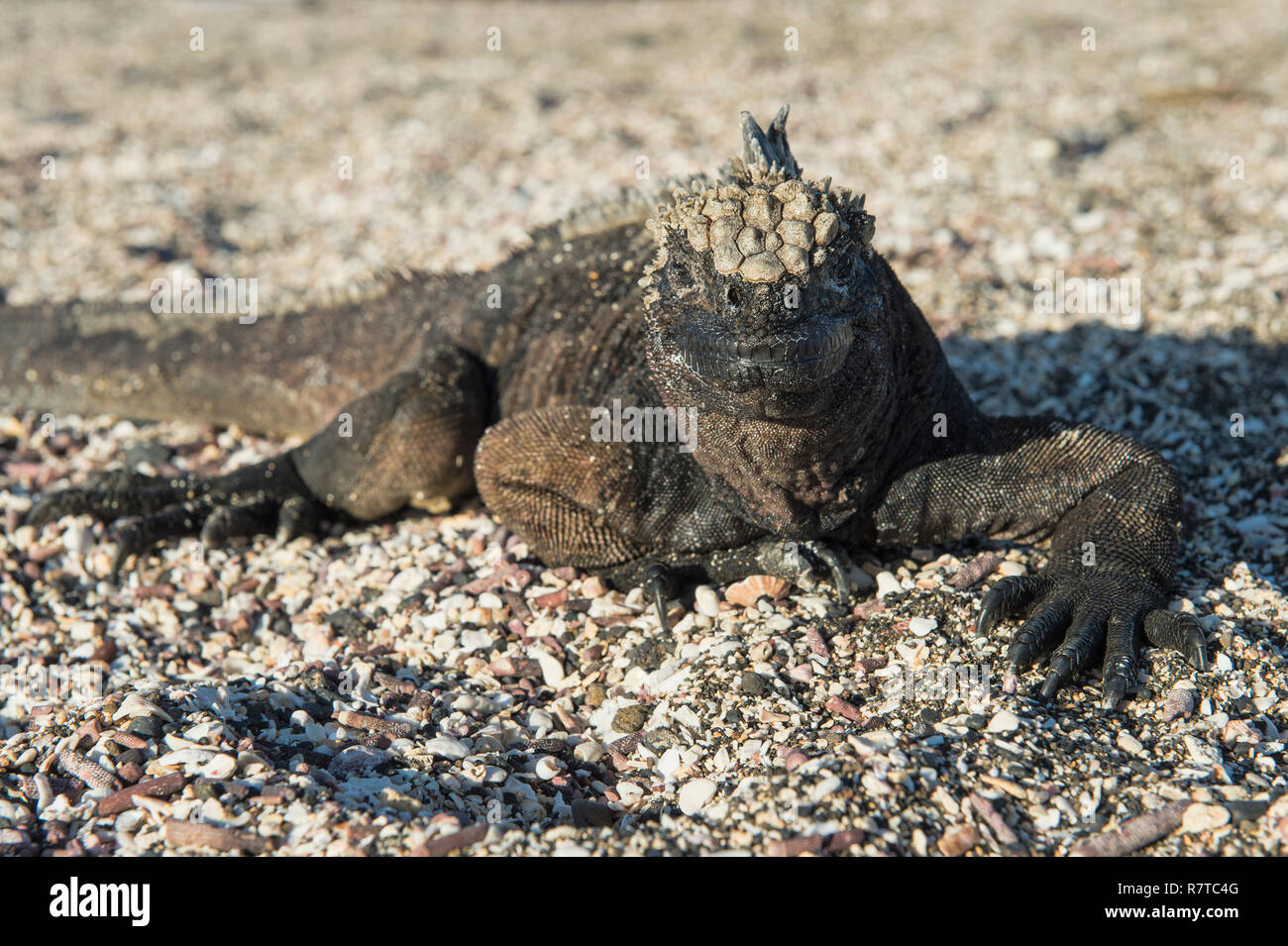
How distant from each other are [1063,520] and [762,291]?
1.57m

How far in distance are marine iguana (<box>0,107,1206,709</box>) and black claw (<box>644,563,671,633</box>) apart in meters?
0.01

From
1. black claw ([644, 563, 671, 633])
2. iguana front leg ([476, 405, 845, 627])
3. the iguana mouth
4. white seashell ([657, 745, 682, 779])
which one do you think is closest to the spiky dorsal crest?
the iguana mouth

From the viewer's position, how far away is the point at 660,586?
3816 mm

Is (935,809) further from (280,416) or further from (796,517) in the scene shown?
(280,416)

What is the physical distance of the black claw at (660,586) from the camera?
378 cm

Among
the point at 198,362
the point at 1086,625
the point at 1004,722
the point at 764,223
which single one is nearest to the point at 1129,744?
the point at 1004,722

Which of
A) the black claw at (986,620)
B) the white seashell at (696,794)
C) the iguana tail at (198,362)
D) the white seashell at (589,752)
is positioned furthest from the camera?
the iguana tail at (198,362)

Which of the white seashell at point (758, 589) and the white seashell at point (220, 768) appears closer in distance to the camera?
the white seashell at point (220, 768)

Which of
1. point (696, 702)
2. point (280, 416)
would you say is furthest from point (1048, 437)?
point (280, 416)

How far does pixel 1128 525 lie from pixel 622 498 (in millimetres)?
1630

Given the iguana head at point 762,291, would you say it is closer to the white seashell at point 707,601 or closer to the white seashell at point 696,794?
the white seashell at point 707,601

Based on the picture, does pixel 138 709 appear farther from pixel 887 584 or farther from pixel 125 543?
pixel 887 584

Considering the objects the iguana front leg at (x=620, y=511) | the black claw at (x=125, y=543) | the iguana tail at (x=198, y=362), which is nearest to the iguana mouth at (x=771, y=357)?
the iguana front leg at (x=620, y=511)

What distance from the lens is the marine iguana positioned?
120 inches
